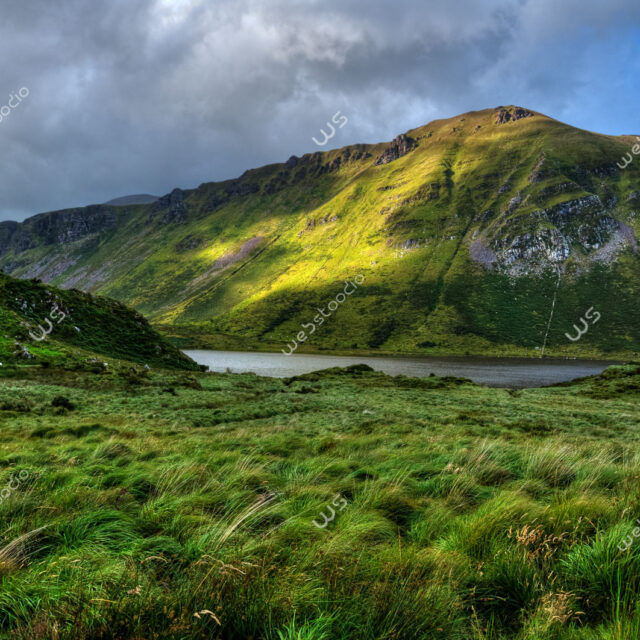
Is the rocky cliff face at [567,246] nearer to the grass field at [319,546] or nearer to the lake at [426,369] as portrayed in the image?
the lake at [426,369]

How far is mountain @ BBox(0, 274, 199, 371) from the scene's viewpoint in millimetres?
36031

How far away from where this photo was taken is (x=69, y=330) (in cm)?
4784

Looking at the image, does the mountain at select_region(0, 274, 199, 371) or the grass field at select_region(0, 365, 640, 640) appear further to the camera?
the mountain at select_region(0, 274, 199, 371)

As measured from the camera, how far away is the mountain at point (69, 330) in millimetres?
36031

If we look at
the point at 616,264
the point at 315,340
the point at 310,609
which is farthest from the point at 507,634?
the point at 616,264

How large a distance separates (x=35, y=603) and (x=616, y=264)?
232945 mm

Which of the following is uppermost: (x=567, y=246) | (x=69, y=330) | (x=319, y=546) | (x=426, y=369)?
(x=567, y=246)

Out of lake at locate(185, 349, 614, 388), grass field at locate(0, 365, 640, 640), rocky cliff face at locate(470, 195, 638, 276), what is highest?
rocky cliff face at locate(470, 195, 638, 276)

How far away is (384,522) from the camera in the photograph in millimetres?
4121

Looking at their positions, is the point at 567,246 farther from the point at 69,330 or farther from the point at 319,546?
the point at 319,546

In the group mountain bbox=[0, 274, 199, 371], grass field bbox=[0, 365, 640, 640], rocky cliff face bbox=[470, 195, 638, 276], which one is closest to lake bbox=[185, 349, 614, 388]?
mountain bbox=[0, 274, 199, 371]

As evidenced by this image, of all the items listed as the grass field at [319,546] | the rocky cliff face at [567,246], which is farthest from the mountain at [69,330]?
the rocky cliff face at [567,246]

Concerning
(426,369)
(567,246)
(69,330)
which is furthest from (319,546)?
(567,246)

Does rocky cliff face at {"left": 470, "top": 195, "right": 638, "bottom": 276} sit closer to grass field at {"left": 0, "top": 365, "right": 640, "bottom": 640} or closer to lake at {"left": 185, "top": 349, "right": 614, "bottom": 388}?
lake at {"left": 185, "top": 349, "right": 614, "bottom": 388}
